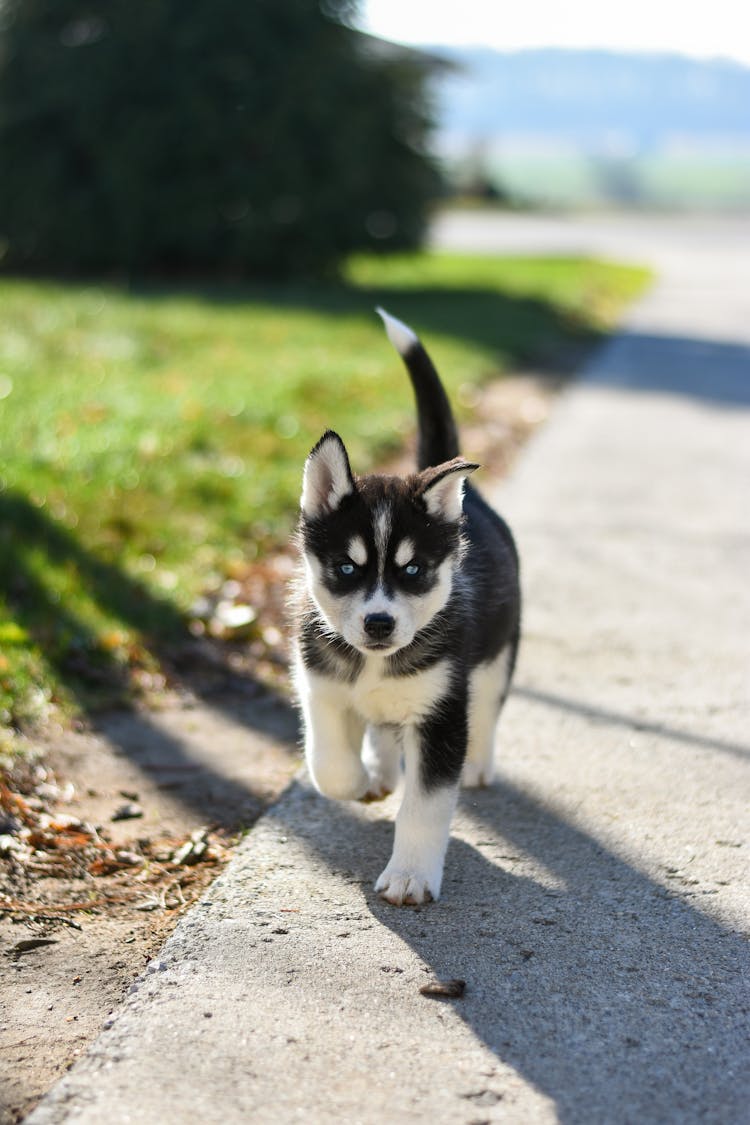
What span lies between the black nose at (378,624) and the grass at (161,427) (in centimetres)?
174

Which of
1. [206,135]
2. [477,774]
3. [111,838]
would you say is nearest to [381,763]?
[477,774]

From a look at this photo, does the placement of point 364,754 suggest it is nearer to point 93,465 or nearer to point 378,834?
point 378,834

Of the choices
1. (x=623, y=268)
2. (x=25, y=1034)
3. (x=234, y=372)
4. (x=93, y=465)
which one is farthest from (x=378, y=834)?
(x=623, y=268)

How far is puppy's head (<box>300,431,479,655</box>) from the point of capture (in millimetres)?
3424

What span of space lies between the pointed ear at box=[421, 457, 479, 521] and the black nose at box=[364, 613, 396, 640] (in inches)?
15.1

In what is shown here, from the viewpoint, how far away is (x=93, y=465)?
7406 millimetres

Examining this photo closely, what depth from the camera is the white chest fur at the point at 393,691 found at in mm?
3555

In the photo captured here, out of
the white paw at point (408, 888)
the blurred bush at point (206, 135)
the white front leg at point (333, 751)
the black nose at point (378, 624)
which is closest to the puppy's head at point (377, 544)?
the black nose at point (378, 624)

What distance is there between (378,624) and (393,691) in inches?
11.4

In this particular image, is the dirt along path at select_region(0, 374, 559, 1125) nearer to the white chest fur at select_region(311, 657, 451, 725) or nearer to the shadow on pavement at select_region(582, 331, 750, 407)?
the white chest fur at select_region(311, 657, 451, 725)

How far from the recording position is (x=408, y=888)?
3469mm

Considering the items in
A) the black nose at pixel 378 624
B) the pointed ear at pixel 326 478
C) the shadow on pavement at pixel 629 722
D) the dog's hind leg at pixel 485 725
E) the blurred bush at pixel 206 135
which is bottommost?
the blurred bush at pixel 206 135

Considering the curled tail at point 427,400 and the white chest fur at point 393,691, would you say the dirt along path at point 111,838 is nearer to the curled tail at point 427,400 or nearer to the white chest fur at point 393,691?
the white chest fur at point 393,691

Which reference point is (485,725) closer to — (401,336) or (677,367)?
(401,336)
